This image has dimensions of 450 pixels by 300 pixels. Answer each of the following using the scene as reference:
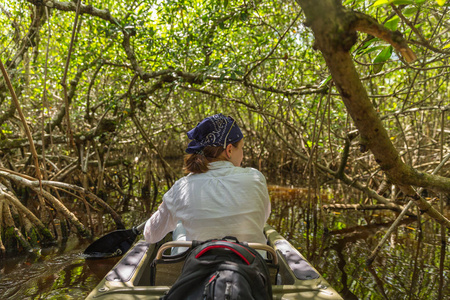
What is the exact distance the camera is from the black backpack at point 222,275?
41.2 inches

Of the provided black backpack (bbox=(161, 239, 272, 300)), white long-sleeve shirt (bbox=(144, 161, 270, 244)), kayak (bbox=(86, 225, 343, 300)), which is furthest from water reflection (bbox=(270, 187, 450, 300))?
black backpack (bbox=(161, 239, 272, 300))

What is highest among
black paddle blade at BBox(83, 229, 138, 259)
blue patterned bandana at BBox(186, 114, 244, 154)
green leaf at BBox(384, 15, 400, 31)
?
green leaf at BBox(384, 15, 400, 31)

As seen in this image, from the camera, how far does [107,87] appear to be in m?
7.29

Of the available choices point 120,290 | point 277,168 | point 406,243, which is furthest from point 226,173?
point 277,168

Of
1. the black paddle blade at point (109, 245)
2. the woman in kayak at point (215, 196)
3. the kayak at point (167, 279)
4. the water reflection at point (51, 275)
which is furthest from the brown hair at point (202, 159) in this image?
the black paddle blade at point (109, 245)

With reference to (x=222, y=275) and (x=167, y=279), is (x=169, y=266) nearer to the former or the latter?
(x=167, y=279)

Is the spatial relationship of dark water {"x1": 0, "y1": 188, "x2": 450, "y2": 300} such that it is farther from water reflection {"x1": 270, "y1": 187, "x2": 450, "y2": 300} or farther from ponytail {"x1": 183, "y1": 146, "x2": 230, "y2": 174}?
ponytail {"x1": 183, "y1": 146, "x2": 230, "y2": 174}

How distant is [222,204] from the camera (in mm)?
1503

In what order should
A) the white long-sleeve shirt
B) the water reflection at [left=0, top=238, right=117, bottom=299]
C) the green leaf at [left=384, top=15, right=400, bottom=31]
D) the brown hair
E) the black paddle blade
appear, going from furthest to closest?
1. the black paddle blade
2. the water reflection at [left=0, top=238, right=117, bottom=299]
3. the brown hair
4. the white long-sleeve shirt
5. the green leaf at [left=384, top=15, right=400, bottom=31]

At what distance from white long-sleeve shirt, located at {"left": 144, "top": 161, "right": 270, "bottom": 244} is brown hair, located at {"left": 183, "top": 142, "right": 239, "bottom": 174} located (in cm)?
4

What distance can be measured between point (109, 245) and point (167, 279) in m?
1.65

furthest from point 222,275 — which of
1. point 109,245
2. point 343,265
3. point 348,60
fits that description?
point 343,265

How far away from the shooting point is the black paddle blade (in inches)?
119

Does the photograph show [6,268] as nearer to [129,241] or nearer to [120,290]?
[129,241]
